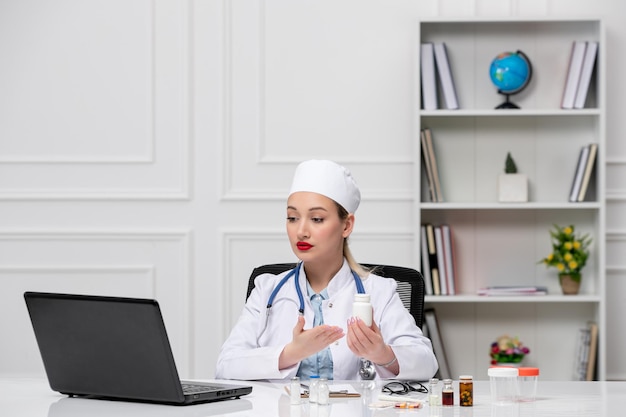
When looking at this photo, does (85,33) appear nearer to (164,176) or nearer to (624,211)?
(164,176)

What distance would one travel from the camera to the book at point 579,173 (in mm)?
3828

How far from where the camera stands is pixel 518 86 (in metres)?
3.84

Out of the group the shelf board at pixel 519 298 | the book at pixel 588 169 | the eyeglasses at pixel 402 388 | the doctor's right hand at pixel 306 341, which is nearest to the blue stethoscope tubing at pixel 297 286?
the doctor's right hand at pixel 306 341

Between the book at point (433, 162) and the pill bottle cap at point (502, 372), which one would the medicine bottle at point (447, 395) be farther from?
the book at point (433, 162)

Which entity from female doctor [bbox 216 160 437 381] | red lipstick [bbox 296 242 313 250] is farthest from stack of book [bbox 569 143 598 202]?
red lipstick [bbox 296 242 313 250]

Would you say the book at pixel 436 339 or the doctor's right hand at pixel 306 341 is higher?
the doctor's right hand at pixel 306 341

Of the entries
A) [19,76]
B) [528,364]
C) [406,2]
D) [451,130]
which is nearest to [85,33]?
[19,76]

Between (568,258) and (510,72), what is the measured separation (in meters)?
0.83

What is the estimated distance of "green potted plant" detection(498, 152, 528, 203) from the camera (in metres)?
3.84

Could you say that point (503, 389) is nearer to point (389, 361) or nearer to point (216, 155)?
point (389, 361)

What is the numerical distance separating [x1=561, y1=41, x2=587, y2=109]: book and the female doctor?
1.84 metres

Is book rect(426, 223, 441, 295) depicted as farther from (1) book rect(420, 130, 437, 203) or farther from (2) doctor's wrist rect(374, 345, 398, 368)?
(2) doctor's wrist rect(374, 345, 398, 368)

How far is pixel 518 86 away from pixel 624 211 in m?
0.74

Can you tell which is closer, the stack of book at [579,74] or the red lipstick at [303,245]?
the red lipstick at [303,245]
